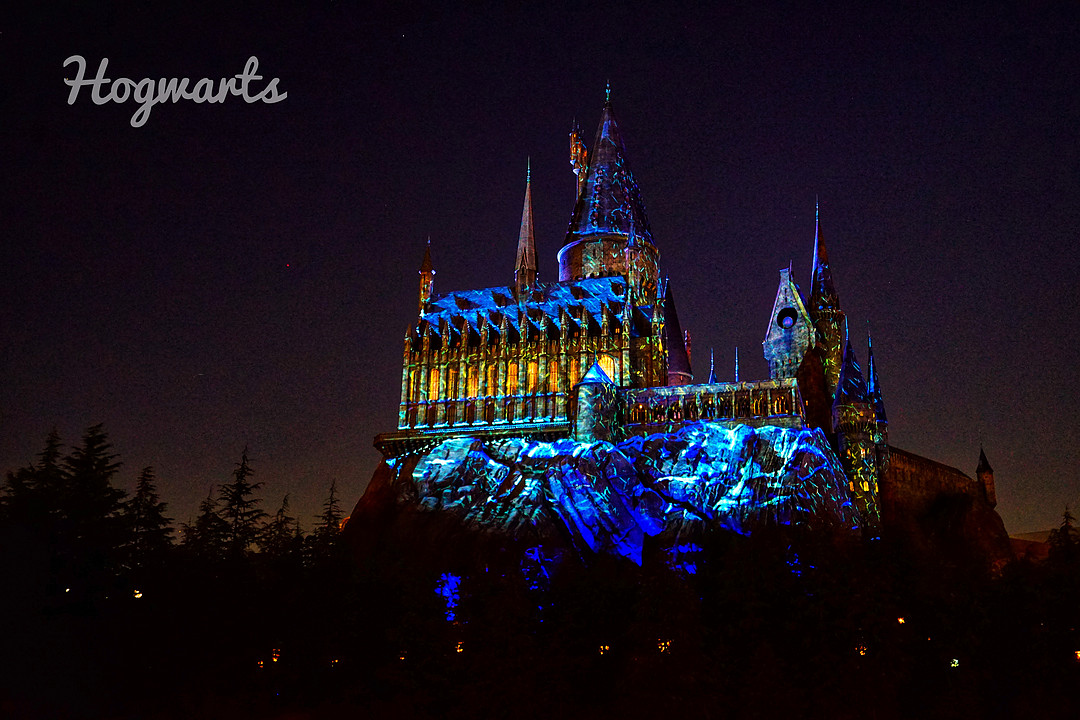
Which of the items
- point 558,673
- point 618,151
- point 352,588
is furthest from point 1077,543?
point 618,151

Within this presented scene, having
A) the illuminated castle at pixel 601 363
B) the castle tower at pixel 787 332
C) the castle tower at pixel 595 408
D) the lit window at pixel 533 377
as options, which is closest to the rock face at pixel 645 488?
the castle tower at pixel 595 408

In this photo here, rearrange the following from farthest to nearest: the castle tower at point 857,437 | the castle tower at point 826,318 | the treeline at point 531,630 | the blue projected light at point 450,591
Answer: the castle tower at point 826,318 < the castle tower at point 857,437 < the blue projected light at point 450,591 < the treeline at point 531,630

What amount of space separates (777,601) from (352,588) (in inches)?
719

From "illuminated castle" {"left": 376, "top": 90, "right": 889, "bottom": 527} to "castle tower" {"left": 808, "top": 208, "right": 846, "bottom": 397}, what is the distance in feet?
0.29

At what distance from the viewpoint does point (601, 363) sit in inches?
2416

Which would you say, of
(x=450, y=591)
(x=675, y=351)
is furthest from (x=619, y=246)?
(x=450, y=591)

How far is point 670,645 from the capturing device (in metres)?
38.1

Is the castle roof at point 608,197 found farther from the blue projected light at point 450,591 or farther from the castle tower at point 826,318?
the blue projected light at point 450,591

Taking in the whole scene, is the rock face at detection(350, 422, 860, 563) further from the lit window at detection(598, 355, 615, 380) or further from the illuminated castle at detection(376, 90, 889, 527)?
the lit window at detection(598, 355, 615, 380)

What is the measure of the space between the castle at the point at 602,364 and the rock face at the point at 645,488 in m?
1.89

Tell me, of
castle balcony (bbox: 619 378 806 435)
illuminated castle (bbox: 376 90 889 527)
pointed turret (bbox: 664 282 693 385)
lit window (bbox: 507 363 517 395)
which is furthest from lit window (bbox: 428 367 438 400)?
pointed turret (bbox: 664 282 693 385)

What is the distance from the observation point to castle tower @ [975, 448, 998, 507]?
61656 millimetres

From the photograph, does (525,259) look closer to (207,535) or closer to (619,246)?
(619,246)

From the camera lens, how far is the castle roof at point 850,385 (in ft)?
174
